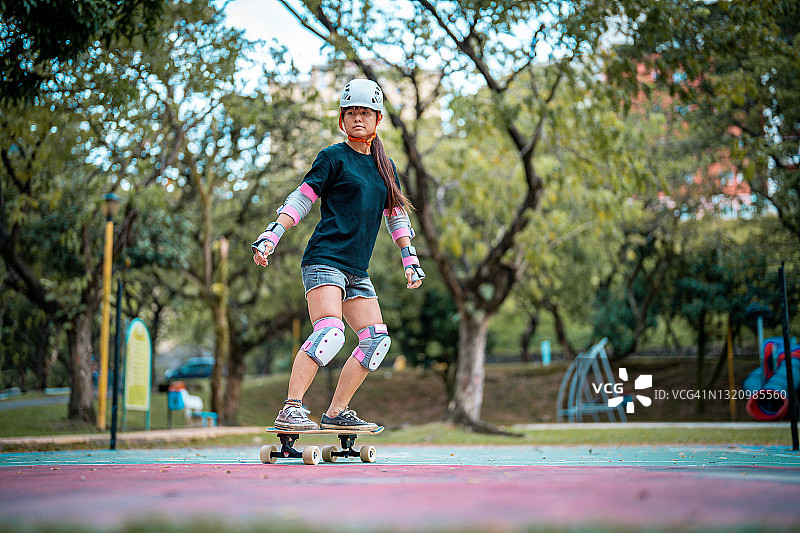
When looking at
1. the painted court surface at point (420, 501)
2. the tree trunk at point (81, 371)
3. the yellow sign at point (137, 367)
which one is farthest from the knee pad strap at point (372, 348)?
the tree trunk at point (81, 371)

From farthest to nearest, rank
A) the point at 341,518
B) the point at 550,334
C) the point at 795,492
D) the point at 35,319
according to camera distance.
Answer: the point at 550,334
the point at 35,319
the point at 795,492
the point at 341,518

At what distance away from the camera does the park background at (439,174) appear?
9648 millimetres

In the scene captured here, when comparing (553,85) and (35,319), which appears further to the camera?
(35,319)

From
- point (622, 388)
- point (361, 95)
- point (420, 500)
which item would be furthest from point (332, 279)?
point (622, 388)

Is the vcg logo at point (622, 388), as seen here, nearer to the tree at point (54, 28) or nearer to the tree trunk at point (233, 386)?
the tree trunk at point (233, 386)

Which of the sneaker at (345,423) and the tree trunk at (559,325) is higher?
the tree trunk at (559,325)

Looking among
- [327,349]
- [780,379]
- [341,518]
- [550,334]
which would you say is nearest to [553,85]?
[780,379]

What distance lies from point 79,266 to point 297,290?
23.6 feet

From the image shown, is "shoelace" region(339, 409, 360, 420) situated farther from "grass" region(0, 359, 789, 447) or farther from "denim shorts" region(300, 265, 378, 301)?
"grass" region(0, 359, 789, 447)

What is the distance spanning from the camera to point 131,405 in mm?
12883

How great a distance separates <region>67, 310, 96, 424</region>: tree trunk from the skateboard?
1039 centimetres

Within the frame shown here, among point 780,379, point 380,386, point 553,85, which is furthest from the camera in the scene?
point 380,386

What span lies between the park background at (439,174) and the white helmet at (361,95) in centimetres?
221

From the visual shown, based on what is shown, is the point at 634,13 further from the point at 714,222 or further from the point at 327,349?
the point at 714,222
